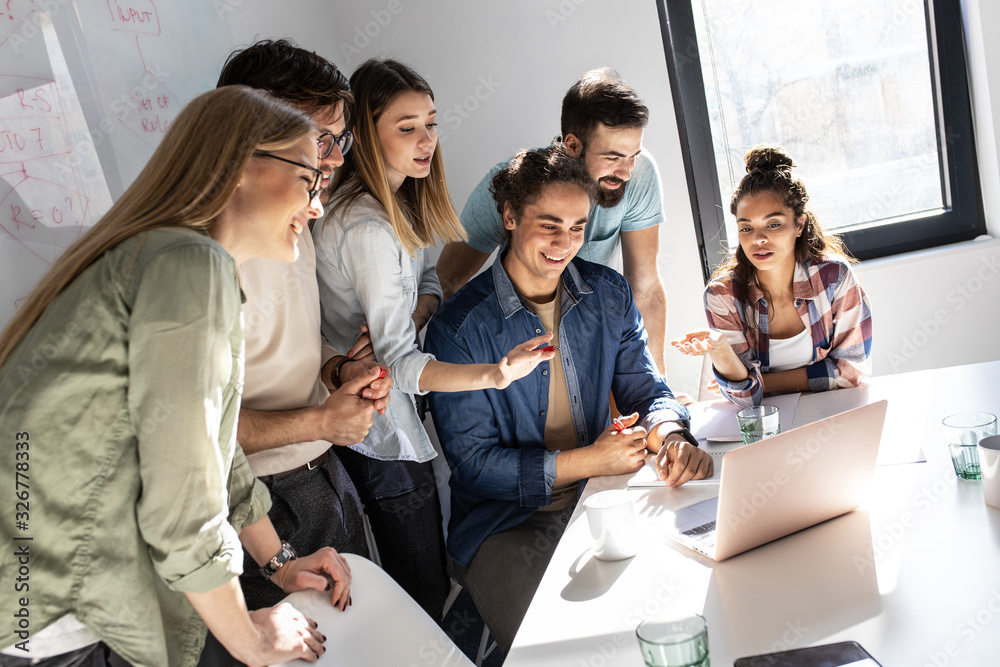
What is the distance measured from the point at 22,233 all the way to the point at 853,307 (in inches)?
78.9

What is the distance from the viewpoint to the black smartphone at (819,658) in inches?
32.5

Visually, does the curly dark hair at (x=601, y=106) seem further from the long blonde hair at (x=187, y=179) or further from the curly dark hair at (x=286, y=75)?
the long blonde hair at (x=187, y=179)

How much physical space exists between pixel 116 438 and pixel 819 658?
84 cm

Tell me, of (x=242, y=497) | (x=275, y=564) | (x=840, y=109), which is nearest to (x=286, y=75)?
(x=242, y=497)

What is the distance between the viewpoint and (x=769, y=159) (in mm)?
2252

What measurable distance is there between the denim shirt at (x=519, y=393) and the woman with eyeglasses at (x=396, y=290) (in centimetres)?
10

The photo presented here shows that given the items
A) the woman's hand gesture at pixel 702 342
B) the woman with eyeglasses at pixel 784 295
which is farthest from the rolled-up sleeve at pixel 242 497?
the woman with eyeglasses at pixel 784 295

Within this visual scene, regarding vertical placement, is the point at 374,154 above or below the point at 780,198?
above

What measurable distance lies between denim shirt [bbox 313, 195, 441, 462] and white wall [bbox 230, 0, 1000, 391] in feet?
4.95

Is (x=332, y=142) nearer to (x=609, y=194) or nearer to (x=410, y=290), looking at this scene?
(x=410, y=290)

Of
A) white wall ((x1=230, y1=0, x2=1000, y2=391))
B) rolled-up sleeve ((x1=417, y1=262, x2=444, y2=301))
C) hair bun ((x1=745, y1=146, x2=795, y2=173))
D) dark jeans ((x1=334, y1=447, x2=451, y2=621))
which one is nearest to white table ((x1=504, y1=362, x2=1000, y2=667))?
dark jeans ((x1=334, y1=447, x2=451, y2=621))

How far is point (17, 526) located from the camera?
0.85m

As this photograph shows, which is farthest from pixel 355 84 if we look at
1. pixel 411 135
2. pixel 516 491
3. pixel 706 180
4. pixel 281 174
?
pixel 706 180

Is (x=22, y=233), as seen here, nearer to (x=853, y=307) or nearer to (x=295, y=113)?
(x=295, y=113)
